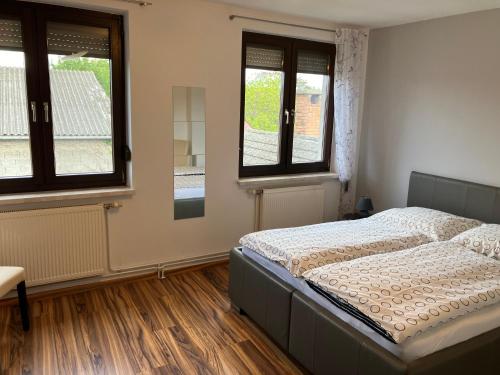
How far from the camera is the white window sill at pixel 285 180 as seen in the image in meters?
3.85

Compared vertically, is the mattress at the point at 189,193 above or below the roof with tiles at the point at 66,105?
below

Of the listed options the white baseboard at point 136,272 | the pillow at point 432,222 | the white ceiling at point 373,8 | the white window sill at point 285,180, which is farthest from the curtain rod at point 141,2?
the pillow at point 432,222

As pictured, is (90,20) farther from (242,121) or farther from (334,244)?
(334,244)

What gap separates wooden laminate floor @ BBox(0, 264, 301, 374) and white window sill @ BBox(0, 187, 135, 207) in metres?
0.76

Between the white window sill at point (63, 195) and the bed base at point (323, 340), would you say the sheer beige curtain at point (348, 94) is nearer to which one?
the bed base at point (323, 340)

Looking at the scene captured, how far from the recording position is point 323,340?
2111 mm

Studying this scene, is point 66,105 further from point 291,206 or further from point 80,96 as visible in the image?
point 291,206

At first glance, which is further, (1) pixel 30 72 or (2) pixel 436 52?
(2) pixel 436 52

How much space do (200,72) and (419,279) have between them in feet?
7.67

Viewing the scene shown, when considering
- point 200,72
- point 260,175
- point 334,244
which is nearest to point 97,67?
point 200,72

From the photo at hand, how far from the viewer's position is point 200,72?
11.3 ft

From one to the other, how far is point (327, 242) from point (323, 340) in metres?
0.79

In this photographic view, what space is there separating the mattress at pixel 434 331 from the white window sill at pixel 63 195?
1786 millimetres

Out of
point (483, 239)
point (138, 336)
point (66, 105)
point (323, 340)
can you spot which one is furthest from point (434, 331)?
point (66, 105)
